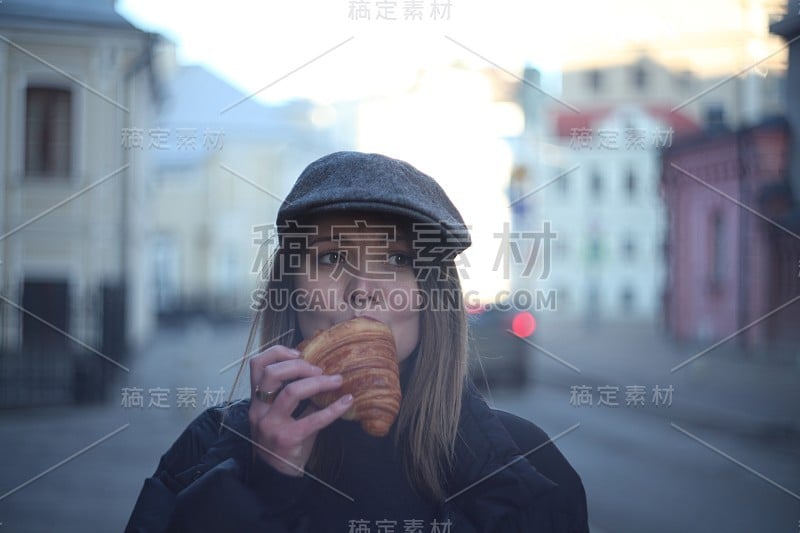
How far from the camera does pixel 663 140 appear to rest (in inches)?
93.7

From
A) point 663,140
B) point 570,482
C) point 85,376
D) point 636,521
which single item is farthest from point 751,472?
point 85,376

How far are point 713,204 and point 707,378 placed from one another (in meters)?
4.06

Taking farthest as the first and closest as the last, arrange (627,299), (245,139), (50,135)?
1. (627,299)
2. (50,135)
3. (245,139)

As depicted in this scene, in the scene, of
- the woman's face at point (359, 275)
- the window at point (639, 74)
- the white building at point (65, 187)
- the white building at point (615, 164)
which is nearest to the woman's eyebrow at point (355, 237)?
the woman's face at point (359, 275)

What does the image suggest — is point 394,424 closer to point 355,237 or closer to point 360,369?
point 360,369

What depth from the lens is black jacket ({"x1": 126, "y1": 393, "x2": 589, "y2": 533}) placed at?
1482mm

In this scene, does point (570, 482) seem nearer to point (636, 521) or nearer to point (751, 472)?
point (636, 521)

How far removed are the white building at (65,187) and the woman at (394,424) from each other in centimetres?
89

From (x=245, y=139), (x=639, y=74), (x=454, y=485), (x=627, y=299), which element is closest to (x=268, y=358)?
(x=454, y=485)

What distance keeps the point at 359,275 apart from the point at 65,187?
705 cm

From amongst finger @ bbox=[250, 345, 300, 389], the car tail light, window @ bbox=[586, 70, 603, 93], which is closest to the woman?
finger @ bbox=[250, 345, 300, 389]

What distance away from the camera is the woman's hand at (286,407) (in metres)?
1.44

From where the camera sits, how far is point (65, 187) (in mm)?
7930

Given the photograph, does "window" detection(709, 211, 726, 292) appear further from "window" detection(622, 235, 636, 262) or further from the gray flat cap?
the gray flat cap
